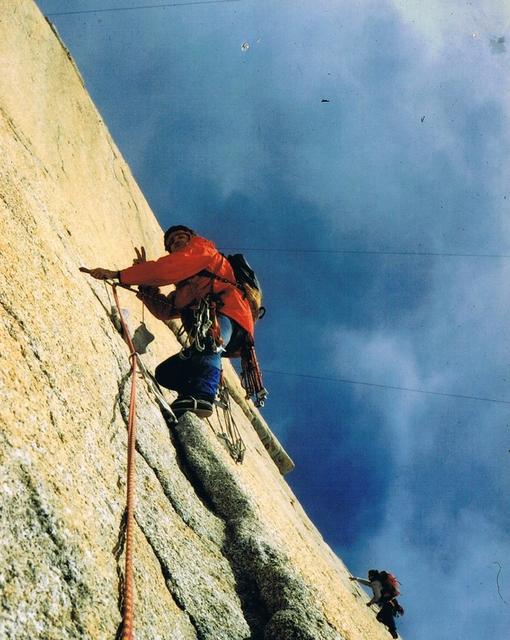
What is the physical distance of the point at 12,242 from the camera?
2818 millimetres

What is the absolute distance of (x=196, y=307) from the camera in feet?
16.1

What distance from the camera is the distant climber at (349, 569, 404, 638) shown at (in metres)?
7.71

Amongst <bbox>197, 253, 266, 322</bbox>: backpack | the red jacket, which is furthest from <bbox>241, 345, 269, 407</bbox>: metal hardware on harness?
<bbox>197, 253, 266, 322</bbox>: backpack

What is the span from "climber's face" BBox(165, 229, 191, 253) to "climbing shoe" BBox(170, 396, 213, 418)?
190cm

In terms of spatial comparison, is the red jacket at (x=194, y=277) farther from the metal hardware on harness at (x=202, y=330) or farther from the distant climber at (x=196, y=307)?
the metal hardware on harness at (x=202, y=330)

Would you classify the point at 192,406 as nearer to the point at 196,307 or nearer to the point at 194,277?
the point at 196,307

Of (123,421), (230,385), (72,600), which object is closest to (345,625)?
(123,421)

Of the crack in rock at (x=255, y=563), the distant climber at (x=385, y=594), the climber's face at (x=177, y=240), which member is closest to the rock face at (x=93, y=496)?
the crack in rock at (x=255, y=563)

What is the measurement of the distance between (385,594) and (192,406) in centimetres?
656

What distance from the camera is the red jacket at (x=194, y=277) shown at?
4473 mm

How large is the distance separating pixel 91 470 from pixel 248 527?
1306mm

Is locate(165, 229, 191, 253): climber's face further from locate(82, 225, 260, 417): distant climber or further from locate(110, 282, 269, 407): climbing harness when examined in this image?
locate(110, 282, 269, 407): climbing harness

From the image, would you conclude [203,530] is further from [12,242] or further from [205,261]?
[205,261]

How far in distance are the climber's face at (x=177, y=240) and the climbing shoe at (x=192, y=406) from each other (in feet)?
6.22
